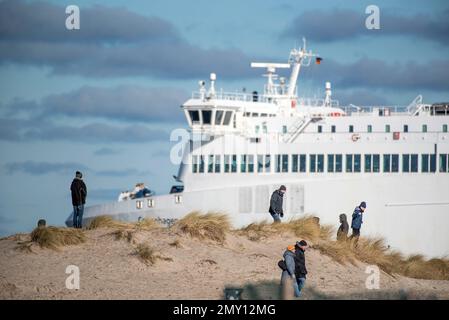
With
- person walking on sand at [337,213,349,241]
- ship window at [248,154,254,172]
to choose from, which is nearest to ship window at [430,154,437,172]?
ship window at [248,154,254,172]

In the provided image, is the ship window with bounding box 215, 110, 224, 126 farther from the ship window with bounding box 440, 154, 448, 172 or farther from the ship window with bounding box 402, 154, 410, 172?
the ship window with bounding box 440, 154, 448, 172

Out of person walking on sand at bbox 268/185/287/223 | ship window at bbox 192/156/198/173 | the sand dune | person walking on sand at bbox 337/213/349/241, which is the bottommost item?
the sand dune

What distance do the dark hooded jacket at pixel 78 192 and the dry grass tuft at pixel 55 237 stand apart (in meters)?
1.67

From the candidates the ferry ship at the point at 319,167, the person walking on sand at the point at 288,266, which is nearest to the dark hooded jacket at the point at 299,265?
the person walking on sand at the point at 288,266

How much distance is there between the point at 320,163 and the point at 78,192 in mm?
29918

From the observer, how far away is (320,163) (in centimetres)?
6594

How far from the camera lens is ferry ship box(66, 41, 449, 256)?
64312 mm

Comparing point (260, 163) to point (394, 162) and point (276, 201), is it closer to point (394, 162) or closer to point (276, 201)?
point (394, 162)

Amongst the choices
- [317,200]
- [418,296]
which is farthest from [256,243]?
[317,200]

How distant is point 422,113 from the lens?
66.9 metres

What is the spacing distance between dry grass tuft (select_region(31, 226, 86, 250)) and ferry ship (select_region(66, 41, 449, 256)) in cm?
2768

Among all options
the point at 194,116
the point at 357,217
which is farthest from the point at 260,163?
the point at 357,217

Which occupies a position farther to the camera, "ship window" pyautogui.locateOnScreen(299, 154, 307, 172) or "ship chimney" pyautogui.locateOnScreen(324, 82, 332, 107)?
"ship chimney" pyautogui.locateOnScreen(324, 82, 332, 107)
